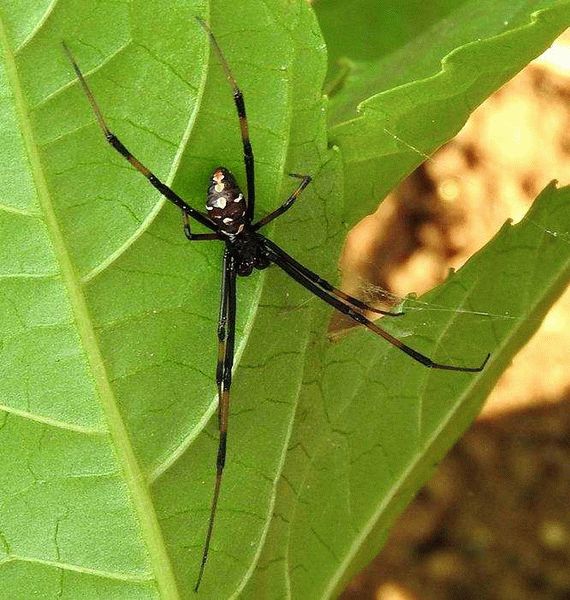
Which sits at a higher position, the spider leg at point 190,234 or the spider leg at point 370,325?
the spider leg at point 190,234

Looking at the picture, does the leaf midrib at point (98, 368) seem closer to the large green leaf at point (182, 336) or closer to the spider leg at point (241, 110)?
the large green leaf at point (182, 336)

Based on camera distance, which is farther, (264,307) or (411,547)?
(411,547)

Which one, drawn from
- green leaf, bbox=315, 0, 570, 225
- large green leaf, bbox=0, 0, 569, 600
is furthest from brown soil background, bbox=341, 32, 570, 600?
large green leaf, bbox=0, 0, 569, 600

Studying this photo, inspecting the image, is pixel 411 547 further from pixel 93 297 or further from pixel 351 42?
pixel 93 297

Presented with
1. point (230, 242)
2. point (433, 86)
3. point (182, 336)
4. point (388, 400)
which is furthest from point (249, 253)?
point (433, 86)

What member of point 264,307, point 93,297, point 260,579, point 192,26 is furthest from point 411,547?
point 192,26

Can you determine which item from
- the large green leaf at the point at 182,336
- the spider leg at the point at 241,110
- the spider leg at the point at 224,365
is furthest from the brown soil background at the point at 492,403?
the spider leg at the point at 241,110

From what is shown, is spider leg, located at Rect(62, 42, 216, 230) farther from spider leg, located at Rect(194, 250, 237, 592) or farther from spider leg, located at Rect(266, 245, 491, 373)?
spider leg, located at Rect(266, 245, 491, 373)
